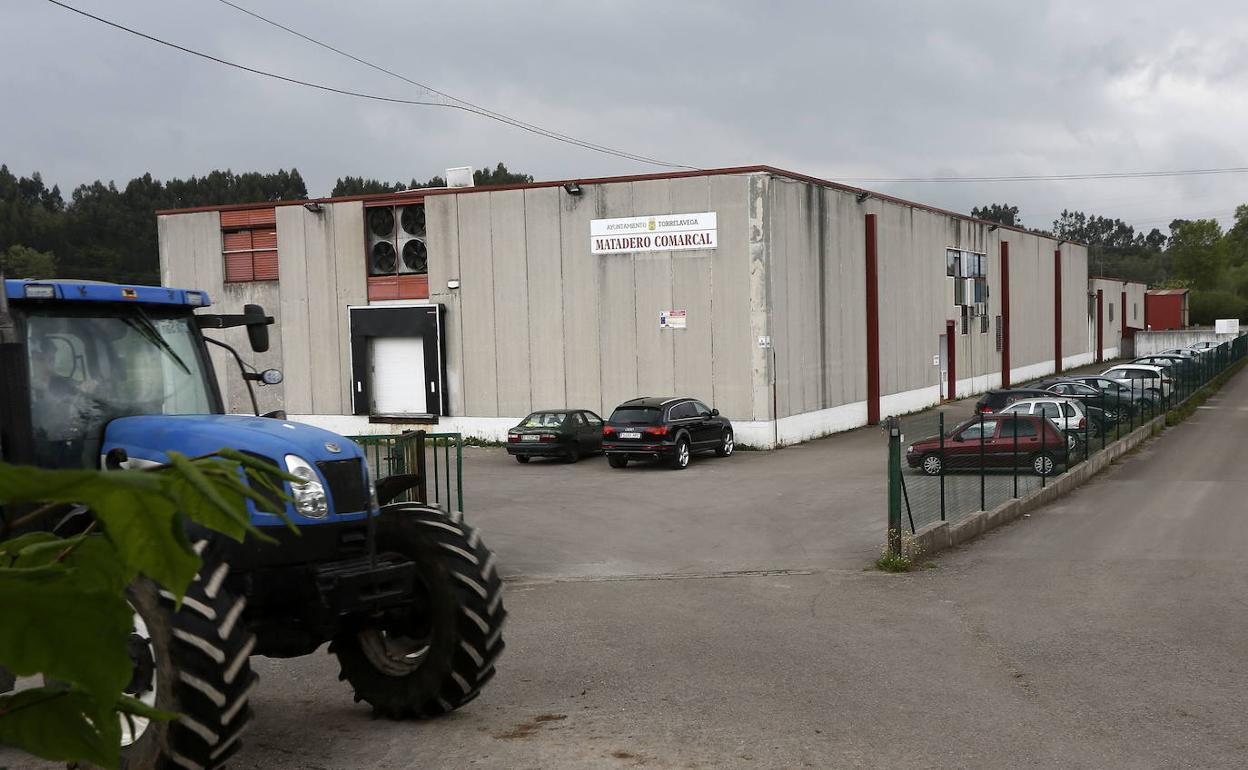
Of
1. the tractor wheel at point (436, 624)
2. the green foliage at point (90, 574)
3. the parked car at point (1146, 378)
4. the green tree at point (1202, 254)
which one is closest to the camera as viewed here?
the green foliage at point (90, 574)

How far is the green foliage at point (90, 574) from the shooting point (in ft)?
3.18

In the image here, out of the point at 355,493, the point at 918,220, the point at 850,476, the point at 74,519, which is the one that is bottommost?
the point at 850,476

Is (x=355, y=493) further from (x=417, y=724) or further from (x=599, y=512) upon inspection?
(x=599, y=512)

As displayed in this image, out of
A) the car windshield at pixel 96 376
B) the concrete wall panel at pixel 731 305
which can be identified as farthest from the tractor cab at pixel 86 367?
the concrete wall panel at pixel 731 305

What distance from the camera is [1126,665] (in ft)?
32.0

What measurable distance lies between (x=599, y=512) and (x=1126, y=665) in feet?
40.6

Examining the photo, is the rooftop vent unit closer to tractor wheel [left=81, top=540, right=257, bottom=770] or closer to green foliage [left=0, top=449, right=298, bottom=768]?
tractor wheel [left=81, top=540, right=257, bottom=770]

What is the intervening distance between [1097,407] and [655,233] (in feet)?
42.3

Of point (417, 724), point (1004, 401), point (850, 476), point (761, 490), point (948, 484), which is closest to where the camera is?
point (417, 724)

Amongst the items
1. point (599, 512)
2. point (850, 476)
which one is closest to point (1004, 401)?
point (850, 476)

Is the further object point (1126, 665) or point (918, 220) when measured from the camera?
point (918, 220)

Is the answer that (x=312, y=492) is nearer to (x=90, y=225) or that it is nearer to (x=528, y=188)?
(x=528, y=188)

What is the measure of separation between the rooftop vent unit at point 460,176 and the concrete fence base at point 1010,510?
2121 centimetres

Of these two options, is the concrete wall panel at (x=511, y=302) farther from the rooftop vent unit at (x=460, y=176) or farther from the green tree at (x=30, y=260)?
the green tree at (x=30, y=260)
